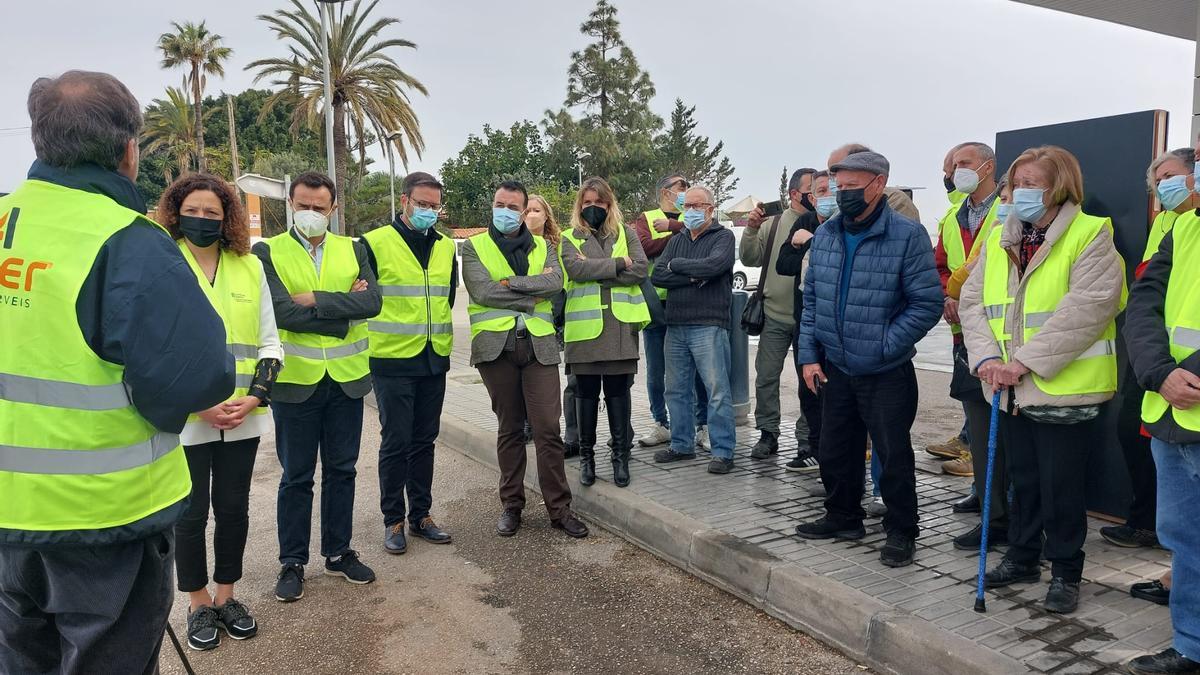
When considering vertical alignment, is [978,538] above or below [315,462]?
below

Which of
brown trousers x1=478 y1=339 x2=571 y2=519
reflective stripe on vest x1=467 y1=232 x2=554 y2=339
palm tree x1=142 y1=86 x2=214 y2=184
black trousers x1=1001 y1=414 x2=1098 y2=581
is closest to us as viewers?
black trousers x1=1001 y1=414 x2=1098 y2=581

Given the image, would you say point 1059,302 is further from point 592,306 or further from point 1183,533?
point 592,306

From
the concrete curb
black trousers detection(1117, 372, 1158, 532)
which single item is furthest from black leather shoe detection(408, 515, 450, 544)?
black trousers detection(1117, 372, 1158, 532)

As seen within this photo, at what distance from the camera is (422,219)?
5004mm

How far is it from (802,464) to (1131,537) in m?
2.19

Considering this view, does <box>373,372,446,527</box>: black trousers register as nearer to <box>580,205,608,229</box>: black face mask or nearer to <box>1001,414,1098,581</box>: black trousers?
<box>580,205,608,229</box>: black face mask

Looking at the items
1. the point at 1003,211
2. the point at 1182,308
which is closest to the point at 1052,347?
the point at 1182,308

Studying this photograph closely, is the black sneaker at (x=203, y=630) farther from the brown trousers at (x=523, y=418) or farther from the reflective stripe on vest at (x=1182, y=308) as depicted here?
the reflective stripe on vest at (x=1182, y=308)

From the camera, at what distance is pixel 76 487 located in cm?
222

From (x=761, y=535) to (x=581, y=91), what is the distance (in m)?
51.2

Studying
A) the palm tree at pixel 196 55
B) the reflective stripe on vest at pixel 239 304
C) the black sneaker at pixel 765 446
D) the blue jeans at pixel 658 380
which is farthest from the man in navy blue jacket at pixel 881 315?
the palm tree at pixel 196 55

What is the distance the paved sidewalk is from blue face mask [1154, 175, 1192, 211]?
5.94 ft

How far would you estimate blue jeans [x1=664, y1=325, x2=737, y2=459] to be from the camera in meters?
6.19

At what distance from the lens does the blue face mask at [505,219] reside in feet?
17.2
